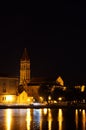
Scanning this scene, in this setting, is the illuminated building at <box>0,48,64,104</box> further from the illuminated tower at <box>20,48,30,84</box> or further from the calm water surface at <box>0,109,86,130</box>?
the calm water surface at <box>0,109,86,130</box>

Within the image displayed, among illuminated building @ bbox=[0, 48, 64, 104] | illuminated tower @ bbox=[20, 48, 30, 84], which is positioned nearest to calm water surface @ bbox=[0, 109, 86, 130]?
illuminated building @ bbox=[0, 48, 64, 104]

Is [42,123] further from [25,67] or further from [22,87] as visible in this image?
[25,67]

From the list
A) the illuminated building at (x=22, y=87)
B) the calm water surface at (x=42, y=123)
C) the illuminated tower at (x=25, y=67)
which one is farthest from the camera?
the illuminated tower at (x=25, y=67)

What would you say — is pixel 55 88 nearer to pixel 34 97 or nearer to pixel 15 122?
pixel 34 97

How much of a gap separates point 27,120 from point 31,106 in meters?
26.6

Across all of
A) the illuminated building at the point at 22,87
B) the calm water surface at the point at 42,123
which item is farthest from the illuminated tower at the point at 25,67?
the calm water surface at the point at 42,123

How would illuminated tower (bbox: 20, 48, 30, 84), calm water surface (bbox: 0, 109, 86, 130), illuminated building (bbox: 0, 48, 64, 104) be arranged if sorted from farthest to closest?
illuminated tower (bbox: 20, 48, 30, 84) < illuminated building (bbox: 0, 48, 64, 104) < calm water surface (bbox: 0, 109, 86, 130)

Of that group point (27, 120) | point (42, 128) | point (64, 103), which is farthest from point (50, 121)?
point (64, 103)

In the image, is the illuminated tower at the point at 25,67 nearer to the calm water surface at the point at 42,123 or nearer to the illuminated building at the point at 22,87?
the illuminated building at the point at 22,87

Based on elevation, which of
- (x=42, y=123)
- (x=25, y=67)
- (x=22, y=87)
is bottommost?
(x=42, y=123)

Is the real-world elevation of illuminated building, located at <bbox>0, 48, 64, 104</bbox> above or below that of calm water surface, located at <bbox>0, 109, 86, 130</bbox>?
above

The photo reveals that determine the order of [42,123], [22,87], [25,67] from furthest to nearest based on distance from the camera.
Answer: [25,67], [22,87], [42,123]

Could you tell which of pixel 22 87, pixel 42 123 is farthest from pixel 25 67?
pixel 42 123

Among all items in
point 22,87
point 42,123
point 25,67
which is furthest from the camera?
point 25,67
